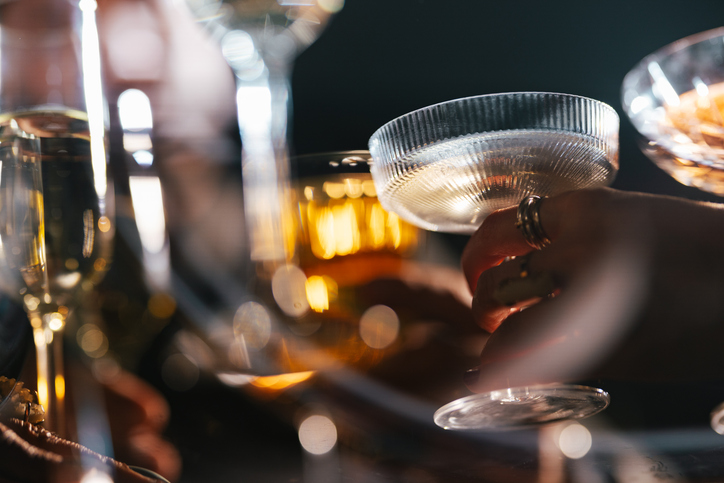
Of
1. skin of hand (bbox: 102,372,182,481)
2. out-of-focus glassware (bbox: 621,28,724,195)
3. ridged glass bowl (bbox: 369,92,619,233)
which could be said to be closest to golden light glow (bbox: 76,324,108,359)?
skin of hand (bbox: 102,372,182,481)

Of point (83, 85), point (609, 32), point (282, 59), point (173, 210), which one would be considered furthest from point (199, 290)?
point (609, 32)

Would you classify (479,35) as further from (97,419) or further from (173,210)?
(97,419)

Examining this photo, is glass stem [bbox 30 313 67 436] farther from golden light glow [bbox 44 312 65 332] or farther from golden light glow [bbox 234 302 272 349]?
golden light glow [bbox 234 302 272 349]

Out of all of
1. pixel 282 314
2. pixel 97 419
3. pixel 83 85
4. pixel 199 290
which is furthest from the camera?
pixel 199 290

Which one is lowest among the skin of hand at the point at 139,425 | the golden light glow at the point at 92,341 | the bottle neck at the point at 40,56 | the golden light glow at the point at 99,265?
the skin of hand at the point at 139,425

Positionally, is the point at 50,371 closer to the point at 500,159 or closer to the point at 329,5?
the point at 500,159

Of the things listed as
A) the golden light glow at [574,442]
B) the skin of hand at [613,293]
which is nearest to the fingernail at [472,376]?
the skin of hand at [613,293]

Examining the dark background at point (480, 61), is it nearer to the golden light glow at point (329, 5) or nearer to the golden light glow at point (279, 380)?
the golden light glow at point (329, 5)
